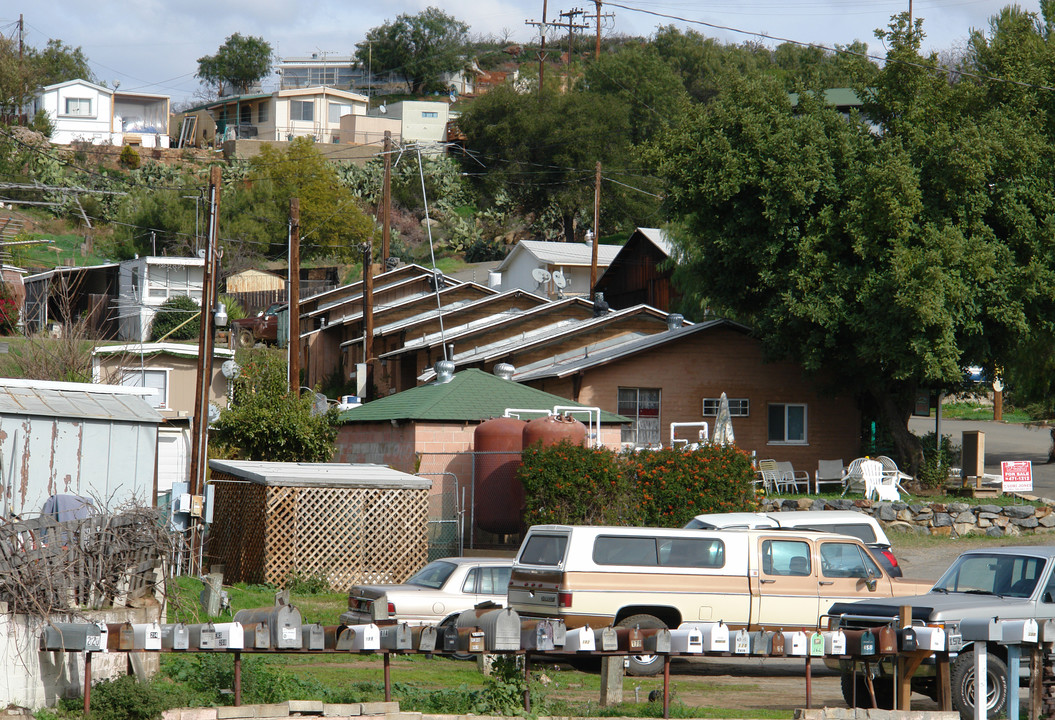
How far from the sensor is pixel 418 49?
12100cm

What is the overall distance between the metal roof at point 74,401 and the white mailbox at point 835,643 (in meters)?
9.12

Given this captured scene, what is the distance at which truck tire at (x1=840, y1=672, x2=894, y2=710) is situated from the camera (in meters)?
11.3

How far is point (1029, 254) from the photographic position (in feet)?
89.8

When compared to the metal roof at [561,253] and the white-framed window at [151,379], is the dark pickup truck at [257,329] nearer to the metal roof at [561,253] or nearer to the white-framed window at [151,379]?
the metal roof at [561,253]

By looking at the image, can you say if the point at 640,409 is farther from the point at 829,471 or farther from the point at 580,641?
the point at 580,641

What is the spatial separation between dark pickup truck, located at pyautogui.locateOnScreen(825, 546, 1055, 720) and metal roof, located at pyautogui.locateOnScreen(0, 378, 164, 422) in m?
9.02

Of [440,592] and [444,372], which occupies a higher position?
[444,372]

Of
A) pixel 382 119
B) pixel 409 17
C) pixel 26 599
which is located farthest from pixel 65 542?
pixel 409 17

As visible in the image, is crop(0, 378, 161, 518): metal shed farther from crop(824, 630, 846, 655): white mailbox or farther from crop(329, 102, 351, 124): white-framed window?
→ crop(329, 102, 351, 124): white-framed window

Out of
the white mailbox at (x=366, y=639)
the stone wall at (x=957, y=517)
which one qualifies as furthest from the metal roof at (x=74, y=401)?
the stone wall at (x=957, y=517)

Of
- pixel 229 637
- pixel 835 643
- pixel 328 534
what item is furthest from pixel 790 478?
pixel 229 637

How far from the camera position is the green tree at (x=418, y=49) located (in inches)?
4692

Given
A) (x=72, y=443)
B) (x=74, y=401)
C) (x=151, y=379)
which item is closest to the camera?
(x=72, y=443)

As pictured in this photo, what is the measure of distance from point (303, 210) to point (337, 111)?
101 ft
